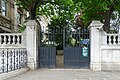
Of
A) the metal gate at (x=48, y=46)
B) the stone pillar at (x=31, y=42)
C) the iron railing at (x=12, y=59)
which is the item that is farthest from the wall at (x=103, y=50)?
the iron railing at (x=12, y=59)

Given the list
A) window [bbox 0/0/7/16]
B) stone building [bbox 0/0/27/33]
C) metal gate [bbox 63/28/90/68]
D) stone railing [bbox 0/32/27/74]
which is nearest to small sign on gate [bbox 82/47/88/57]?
metal gate [bbox 63/28/90/68]

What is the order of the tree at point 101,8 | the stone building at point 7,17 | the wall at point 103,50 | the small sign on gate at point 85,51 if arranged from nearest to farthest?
the wall at point 103,50 < the small sign on gate at point 85,51 < the tree at point 101,8 < the stone building at point 7,17

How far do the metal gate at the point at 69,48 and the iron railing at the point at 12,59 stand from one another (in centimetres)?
166

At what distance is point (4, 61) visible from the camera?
35.7ft

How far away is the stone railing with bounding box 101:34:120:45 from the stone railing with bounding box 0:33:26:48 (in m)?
4.79

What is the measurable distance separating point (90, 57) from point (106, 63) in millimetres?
1068

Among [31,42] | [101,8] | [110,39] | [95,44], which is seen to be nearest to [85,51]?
[95,44]

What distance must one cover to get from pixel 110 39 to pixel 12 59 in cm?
600

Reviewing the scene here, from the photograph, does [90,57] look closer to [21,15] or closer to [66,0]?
[66,0]

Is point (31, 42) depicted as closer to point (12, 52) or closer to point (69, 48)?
point (69, 48)

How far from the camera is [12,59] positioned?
11922mm

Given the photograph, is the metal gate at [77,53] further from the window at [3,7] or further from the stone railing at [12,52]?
the window at [3,7]

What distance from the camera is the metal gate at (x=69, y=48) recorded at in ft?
49.3

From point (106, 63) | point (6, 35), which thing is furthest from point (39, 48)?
point (106, 63)
